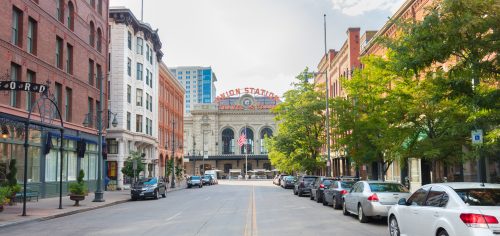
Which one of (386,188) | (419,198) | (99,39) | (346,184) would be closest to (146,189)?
(346,184)

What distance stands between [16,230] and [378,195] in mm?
11292

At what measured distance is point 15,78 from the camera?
2783 cm

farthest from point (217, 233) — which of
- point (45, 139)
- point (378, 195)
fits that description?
point (45, 139)

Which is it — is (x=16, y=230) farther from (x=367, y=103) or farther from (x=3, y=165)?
(x=367, y=103)

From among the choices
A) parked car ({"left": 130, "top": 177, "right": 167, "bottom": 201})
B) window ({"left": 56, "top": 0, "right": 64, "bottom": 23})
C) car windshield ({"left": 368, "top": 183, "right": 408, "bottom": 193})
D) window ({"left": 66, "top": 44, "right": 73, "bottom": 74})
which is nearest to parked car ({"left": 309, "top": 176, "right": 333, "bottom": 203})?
car windshield ({"left": 368, "top": 183, "right": 408, "bottom": 193})

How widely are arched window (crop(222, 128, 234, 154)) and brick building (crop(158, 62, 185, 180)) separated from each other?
3408 cm

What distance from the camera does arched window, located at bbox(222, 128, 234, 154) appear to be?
117 m

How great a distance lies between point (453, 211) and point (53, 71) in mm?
29333

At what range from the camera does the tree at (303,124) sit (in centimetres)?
4825

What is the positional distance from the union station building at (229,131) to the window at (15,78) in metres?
85.2

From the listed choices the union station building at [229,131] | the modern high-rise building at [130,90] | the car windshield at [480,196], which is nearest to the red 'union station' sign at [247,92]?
the union station building at [229,131]

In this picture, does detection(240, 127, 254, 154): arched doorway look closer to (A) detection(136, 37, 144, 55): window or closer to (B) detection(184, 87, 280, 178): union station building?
(B) detection(184, 87, 280, 178): union station building

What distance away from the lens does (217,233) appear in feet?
43.4

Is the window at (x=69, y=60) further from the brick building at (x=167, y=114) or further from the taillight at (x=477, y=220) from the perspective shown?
the taillight at (x=477, y=220)
